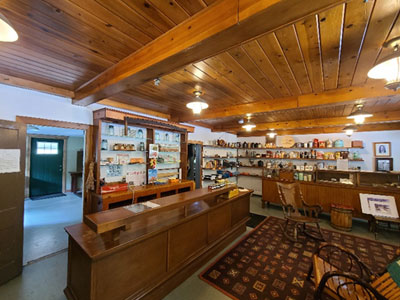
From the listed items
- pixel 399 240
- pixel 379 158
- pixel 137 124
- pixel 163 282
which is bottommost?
pixel 399 240

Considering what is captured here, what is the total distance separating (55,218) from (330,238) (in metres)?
6.26

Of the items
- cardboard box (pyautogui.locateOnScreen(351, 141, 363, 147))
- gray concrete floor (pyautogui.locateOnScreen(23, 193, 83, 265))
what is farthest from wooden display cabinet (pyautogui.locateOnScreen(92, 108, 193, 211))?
cardboard box (pyautogui.locateOnScreen(351, 141, 363, 147))

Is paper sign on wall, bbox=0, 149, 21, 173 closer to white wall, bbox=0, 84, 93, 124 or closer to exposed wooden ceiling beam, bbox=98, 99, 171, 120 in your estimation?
white wall, bbox=0, 84, 93, 124

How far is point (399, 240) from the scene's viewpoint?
11.9ft

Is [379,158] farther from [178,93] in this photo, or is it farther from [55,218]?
[55,218]

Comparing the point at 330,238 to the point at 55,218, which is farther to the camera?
the point at 55,218

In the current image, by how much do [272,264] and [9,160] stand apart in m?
3.88

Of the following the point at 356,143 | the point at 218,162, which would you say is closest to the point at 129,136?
the point at 218,162

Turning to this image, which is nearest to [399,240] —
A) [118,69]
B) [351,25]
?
Result: [351,25]

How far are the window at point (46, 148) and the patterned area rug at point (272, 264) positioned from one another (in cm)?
748

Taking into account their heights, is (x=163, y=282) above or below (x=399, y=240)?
above

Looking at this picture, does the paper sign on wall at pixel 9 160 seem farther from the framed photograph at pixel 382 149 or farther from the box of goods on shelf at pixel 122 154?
the framed photograph at pixel 382 149

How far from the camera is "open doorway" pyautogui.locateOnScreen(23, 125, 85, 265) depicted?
4.12m

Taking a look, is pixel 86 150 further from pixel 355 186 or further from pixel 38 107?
pixel 355 186
